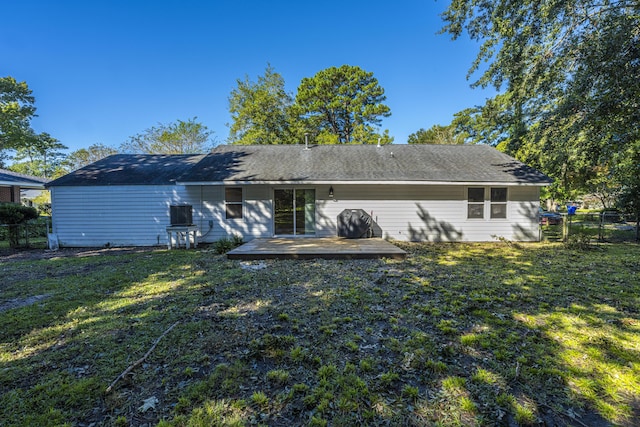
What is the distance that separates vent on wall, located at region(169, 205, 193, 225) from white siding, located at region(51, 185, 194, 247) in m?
0.33

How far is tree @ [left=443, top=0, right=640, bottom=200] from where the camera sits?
21.2 feet

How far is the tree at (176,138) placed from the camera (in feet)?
89.5

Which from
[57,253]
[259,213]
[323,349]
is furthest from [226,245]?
[323,349]

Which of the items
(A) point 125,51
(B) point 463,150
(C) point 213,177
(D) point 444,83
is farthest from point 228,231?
(D) point 444,83

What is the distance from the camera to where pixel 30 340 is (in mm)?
3154

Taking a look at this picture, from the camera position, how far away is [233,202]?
980 centimetres

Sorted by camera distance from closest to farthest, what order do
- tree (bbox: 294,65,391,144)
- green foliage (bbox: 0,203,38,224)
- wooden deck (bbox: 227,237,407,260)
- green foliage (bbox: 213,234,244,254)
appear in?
wooden deck (bbox: 227,237,407,260) < green foliage (bbox: 213,234,244,254) < green foliage (bbox: 0,203,38,224) < tree (bbox: 294,65,391,144)

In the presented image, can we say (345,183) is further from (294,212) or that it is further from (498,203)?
(498,203)

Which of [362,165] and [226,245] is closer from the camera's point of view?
[226,245]

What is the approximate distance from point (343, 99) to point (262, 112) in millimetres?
6631

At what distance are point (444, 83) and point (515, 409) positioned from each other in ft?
60.3

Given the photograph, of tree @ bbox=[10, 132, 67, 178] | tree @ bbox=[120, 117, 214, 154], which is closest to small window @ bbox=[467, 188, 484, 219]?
tree @ bbox=[120, 117, 214, 154]

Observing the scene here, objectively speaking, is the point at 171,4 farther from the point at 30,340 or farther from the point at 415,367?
the point at 415,367

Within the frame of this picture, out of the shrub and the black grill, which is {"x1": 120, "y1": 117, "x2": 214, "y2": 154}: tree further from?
the black grill
